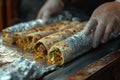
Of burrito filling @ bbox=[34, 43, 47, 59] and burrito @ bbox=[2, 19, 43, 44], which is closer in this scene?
burrito filling @ bbox=[34, 43, 47, 59]

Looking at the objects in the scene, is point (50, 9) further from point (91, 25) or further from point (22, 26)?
point (91, 25)

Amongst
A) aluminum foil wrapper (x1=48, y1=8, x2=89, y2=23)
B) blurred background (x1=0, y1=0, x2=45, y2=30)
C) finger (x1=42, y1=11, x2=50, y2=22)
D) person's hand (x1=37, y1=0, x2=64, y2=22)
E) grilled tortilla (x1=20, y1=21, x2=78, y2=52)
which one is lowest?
grilled tortilla (x1=20, y1=21, x2=78, y2=52)

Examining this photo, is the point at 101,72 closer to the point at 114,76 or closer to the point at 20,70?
the point at 114,76

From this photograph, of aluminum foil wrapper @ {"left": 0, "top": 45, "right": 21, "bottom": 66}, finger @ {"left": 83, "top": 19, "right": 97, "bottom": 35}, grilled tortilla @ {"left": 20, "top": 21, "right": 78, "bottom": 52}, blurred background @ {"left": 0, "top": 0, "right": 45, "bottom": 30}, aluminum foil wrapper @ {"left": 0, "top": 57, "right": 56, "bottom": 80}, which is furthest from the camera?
blurred background @ {"left": 0, "top": 0, "right": 45, "bottom": 30}

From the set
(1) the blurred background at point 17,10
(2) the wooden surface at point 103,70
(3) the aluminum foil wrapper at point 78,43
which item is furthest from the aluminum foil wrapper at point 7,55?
(1) the blurred background at point 17,10

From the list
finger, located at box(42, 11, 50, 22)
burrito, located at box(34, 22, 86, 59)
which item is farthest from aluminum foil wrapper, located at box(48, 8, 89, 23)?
burrito, located at box(34, 22, 86, 59)

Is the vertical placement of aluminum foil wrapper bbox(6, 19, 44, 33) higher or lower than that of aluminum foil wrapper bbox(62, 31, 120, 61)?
higher

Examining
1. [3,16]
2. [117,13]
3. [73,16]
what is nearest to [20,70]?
[117,13]

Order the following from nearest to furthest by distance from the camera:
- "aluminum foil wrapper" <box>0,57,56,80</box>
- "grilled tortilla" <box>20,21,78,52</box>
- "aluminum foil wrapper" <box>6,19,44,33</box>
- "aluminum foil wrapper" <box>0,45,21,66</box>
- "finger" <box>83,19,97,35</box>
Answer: "aluminum foil wrapper" <box>0,57,56,80</box> < "aluminum foil wrapper" <box>0,45,21,66</box> < "finger" <box>83,19,97,35</box> < "grilled tortilla" <box>20,21,78,52</box> < "aluminum foil wrapper" <box>6,19,44,33</box>

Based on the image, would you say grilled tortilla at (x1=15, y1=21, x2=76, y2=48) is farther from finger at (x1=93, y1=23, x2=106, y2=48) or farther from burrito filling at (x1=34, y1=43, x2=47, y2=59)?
finger at (x1=93, y1=23, x2=106, y2=48)
